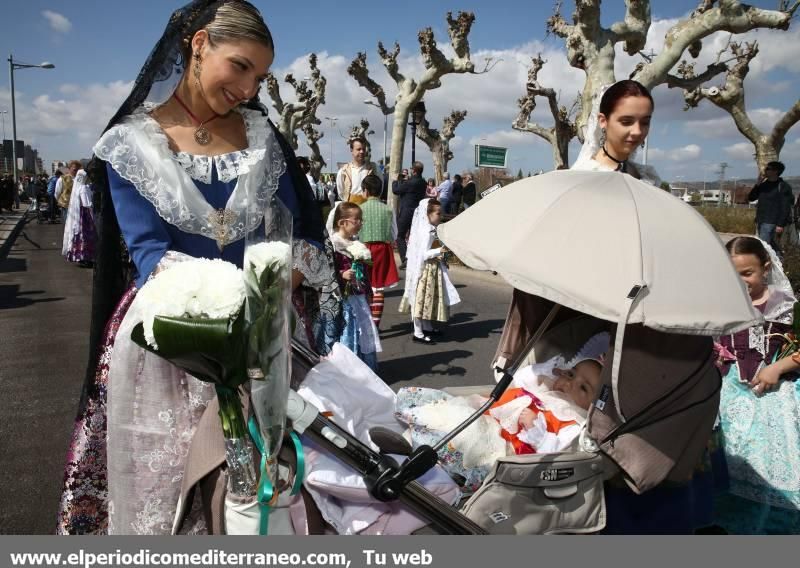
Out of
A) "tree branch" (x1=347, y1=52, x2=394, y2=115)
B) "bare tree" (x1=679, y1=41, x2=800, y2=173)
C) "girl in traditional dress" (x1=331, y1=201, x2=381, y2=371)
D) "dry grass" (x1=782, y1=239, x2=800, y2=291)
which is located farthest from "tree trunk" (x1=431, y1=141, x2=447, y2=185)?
"girl in traditional dress" (x1=331, y1=201, x2=381, y2=371)

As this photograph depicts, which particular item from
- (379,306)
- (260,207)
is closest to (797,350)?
(260,207)

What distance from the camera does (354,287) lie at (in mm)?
5324

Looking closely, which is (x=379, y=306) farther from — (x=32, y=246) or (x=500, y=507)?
(x=32, y=246)

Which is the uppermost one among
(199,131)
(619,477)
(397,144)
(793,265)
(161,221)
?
(397,144)

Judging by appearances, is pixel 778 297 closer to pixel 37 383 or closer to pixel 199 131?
pixel 199 131

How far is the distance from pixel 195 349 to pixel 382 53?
20270mm

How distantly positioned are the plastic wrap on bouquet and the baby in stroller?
1.06 m

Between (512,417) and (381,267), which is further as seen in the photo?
(381,267)

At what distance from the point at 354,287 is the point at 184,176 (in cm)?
336

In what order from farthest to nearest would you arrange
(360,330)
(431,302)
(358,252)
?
(431,302), (358,252), (360,330)

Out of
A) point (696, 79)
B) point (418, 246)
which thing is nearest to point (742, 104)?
point (696, 79)

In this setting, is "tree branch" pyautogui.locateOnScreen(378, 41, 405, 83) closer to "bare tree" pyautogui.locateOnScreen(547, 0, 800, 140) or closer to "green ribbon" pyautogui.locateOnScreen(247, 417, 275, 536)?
"bare tree" pyautogui.locateOnScreen(547, 0, 800, 140)

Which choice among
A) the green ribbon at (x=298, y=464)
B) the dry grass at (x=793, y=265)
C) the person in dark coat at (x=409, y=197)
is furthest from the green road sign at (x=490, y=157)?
the green ribbon at (x=298, y=464)

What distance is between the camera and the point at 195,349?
3.81 feet
